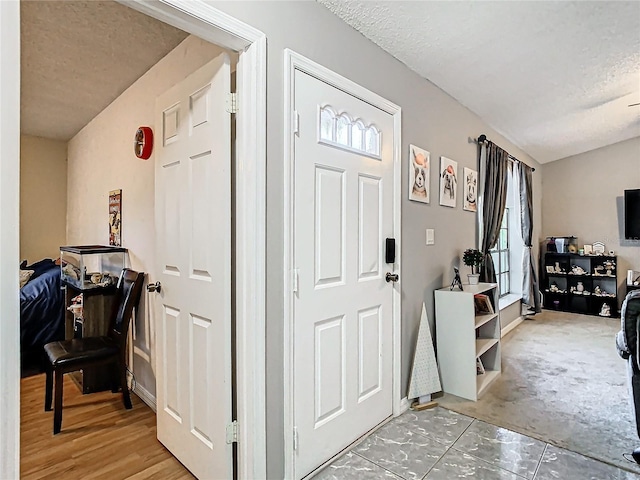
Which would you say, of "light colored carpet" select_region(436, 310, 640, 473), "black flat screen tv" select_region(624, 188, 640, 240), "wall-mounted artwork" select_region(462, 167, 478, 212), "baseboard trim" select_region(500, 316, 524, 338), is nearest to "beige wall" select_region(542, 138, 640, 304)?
"black flat screen tv" select_region(624, 188, 640, 240)

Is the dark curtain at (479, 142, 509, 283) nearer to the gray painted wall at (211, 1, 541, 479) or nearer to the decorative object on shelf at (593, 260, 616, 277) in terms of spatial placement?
the gray painted wall at (211, 1, 541, 479)

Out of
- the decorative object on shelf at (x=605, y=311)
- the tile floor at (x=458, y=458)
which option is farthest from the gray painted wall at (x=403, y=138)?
the decorative object on shelf at (x=605, y=311)

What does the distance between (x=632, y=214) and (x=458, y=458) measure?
5380 mm

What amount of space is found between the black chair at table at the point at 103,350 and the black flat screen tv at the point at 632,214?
6.50m

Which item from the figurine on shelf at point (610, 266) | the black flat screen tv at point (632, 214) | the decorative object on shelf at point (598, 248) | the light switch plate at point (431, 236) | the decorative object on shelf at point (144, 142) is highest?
the decorative object on shelf at point (144, 142)

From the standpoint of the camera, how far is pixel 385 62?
230 cm

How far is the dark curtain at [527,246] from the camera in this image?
5.25 metres

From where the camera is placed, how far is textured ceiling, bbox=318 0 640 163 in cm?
198

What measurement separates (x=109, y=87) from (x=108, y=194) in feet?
2.98

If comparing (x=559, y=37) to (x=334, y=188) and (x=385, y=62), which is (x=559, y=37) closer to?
(x=385, y=62)

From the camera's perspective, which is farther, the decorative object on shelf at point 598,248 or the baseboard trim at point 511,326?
the decorative object on shelf at point 598,248

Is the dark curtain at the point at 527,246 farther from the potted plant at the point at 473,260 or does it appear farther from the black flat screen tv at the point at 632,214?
the potted plant at the point at 473,260

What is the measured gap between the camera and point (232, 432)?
157 cm

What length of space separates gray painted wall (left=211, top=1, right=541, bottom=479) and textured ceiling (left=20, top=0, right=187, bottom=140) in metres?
0.87
